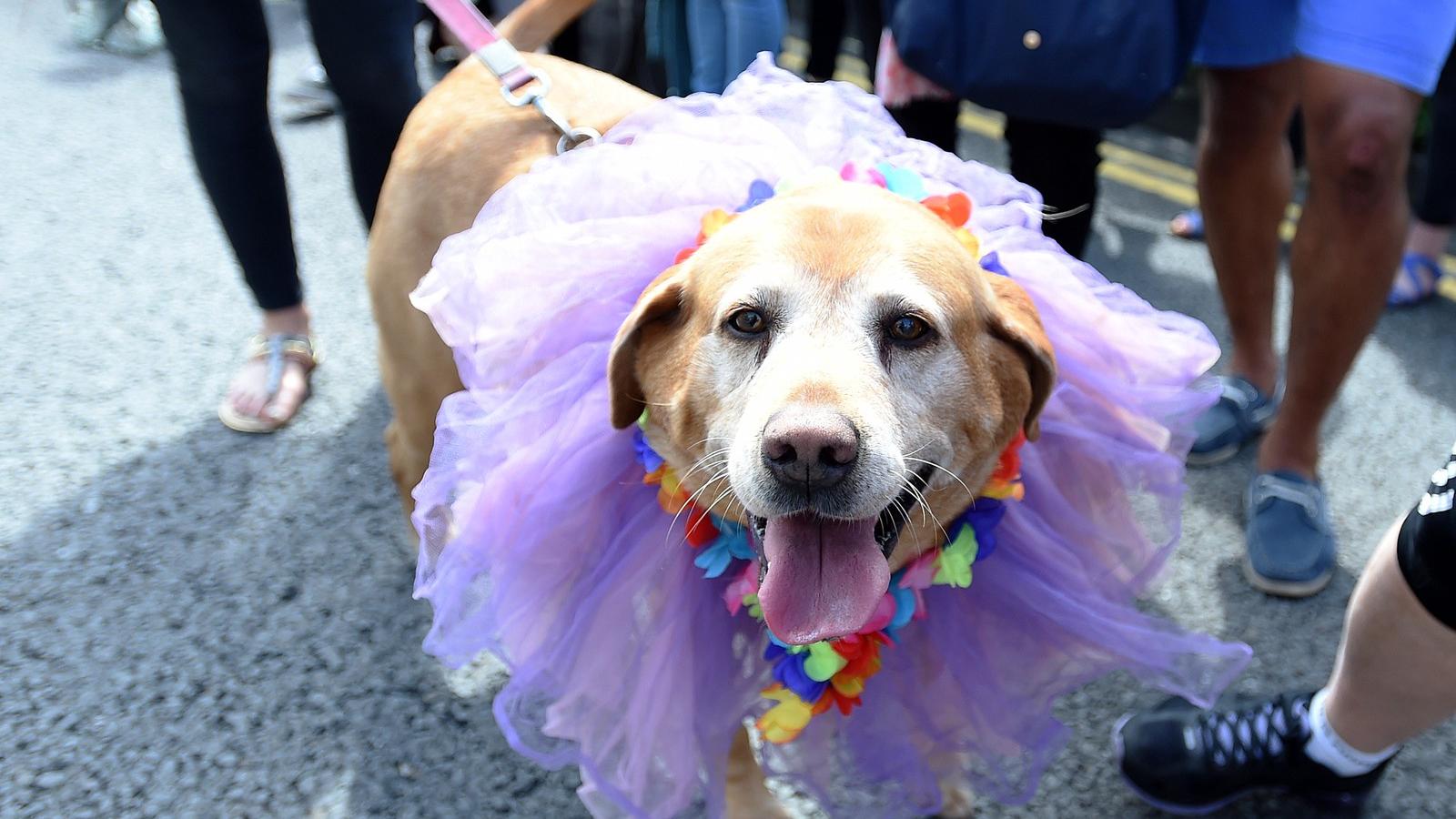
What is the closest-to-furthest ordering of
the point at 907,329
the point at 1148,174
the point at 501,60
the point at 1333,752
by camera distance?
the point at 907,329, the point at 1333,752, the point at 501,60, the point at 1148,174

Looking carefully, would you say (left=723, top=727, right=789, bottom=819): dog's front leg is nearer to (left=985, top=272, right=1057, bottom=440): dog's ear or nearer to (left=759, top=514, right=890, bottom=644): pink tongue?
(left=759, top=514, right=890, bottom=644): pink tongue

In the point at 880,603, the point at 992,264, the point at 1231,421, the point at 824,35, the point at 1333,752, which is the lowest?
the point at 824,35

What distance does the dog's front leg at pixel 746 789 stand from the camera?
6.56ft

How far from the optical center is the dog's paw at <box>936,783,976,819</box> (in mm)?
2090

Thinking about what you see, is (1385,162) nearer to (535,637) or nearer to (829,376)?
(829,376)

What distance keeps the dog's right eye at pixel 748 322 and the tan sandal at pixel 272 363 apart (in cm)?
199

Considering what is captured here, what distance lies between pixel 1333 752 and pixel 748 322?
4.54 ft

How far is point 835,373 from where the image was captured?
61.9 inches

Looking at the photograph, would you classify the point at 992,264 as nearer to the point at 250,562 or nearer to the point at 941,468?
the point at 941,468

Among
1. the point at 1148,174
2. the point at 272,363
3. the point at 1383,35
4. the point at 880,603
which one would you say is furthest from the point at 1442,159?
the point at 272,363

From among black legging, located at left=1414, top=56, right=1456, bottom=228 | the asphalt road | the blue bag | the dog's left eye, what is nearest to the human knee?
the blue bag

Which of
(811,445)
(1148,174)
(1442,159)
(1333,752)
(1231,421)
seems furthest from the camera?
(1148,174)

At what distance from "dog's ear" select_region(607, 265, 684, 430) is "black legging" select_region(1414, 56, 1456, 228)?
389cm

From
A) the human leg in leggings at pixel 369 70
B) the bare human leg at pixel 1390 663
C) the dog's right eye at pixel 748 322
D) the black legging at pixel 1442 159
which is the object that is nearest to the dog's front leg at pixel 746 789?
the dog's right eye at pixel 748 322
